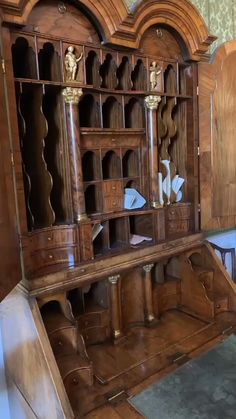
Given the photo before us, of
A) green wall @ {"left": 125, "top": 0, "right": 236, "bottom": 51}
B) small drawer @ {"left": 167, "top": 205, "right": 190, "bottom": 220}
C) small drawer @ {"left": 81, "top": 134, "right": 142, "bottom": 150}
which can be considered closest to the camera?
small drawer @ {"left": 81, "top": 134, "right": 142, "bottom": 150}

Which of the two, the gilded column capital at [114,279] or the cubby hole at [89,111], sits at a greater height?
the cubby hole at [89,111]

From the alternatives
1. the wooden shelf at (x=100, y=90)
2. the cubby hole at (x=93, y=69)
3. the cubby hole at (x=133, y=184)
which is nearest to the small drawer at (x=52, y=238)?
the cubby hole at (x=133, y=184)

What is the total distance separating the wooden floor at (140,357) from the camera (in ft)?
3.84

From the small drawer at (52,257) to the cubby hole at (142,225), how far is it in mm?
452

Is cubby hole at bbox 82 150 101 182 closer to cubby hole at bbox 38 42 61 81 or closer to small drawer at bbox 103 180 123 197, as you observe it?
small drawer at bbox 103 180 123 197

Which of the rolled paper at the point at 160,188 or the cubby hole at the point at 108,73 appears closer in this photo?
the cubby hole at the point at 108,73

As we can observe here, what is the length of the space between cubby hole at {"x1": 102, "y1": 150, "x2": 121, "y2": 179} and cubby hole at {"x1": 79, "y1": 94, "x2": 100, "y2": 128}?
170mm

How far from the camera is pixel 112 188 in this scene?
1.60 metres

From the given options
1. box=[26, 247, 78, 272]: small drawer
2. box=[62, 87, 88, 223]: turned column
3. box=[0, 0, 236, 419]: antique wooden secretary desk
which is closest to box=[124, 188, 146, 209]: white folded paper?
box=[0, 0, 236, 419]: antique wooden secretary desk

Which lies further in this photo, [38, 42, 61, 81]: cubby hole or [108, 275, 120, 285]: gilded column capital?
[108, 275, 120, 285]: gilded column capital

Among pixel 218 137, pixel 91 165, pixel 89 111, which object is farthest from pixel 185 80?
pixel 91 165

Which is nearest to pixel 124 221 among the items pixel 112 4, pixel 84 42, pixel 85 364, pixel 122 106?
pixel 122 106

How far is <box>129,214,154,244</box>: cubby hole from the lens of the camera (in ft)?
5.67

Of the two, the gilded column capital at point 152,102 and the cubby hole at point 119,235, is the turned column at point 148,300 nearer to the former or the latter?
the cubby hole at point 119,235
